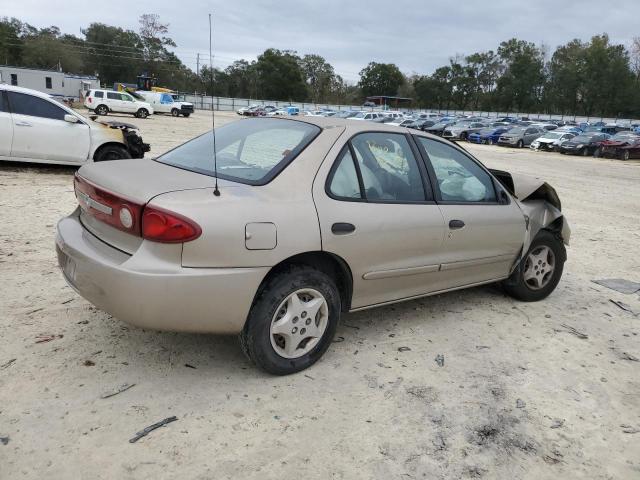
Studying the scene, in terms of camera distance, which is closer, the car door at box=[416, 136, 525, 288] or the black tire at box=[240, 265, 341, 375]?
the black tire at box=[240, 265, 341, 375]

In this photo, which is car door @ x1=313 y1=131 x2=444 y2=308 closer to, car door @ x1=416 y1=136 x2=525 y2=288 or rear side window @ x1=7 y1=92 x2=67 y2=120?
car door @ x1=416 y1=136 x2=525 y2=288

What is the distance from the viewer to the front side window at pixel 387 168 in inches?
138

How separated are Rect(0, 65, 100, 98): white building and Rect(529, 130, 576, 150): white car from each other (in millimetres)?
49797

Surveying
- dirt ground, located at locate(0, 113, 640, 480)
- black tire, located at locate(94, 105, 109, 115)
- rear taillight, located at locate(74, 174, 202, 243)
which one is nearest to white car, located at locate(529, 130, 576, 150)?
black tire, located at locate(94, 105, 109, 115)

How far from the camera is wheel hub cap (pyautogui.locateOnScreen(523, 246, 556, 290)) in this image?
4.79m

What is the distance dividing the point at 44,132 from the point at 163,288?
804 cm

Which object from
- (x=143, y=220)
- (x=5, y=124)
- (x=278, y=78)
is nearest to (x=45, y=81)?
(x=278, y=78)

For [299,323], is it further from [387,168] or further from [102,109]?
[102,109]

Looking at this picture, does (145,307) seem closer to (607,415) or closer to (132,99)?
(607,415)

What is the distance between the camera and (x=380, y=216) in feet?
11.2

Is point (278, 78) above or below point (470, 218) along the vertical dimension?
above

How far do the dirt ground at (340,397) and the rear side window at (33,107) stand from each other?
5573mm

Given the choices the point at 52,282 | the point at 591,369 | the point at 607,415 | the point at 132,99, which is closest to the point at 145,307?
the point at 52,282

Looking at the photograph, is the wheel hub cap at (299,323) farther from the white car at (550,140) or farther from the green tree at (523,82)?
the green tree at (523,82)
